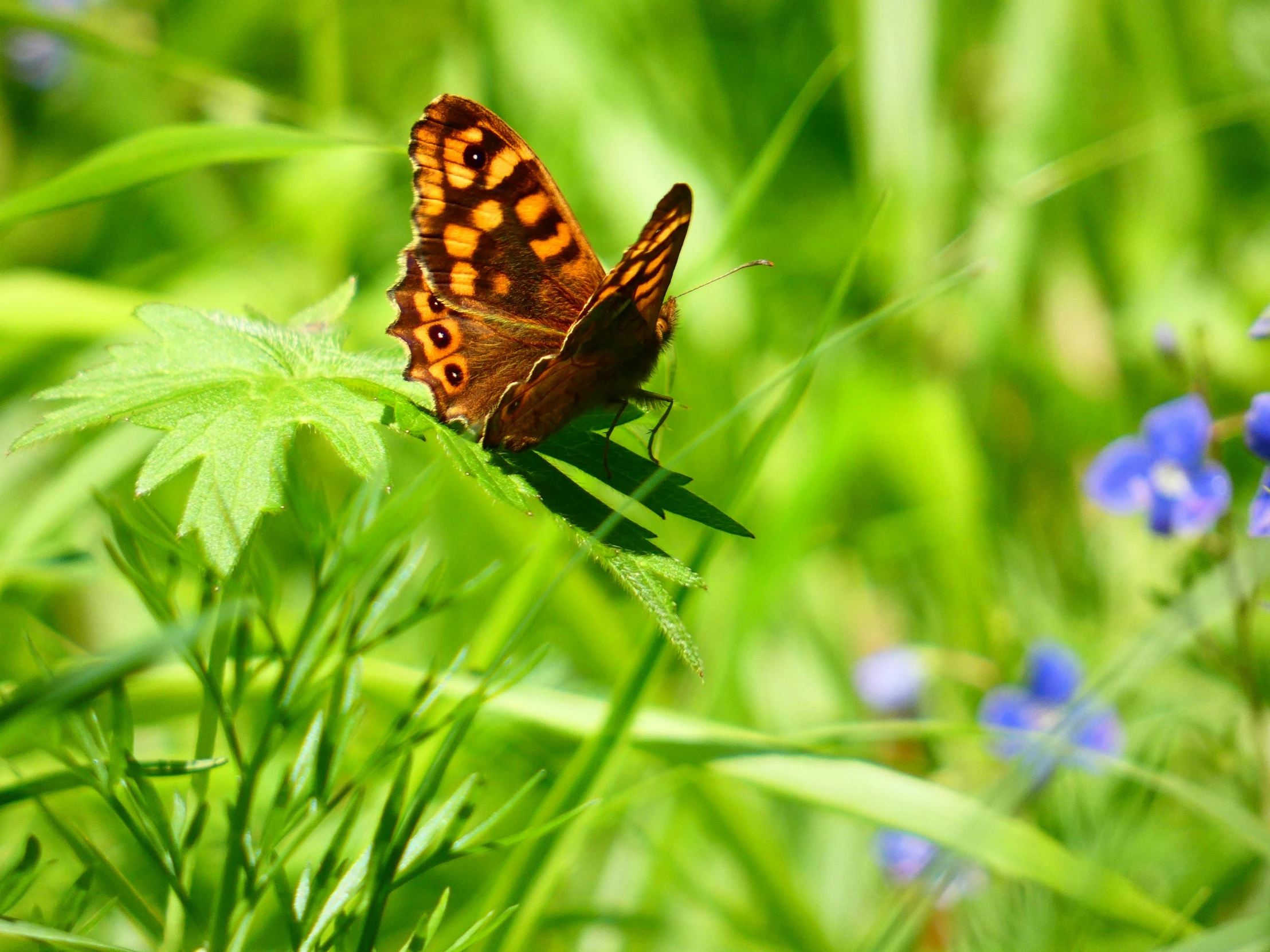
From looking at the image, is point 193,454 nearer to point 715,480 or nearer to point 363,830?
point 363,830

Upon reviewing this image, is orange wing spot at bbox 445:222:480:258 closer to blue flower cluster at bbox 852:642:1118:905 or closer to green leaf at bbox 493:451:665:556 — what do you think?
green leaf at bbox 493:451:665:556

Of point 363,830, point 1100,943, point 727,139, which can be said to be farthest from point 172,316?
point 727,139

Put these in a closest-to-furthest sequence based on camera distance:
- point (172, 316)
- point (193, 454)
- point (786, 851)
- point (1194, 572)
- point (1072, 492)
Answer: point (193, 454)
point (172, 316)
point (1194, 572)
point (786, 851)
point (1072, 492)

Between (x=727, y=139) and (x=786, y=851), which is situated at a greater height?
(x=727, y=139)

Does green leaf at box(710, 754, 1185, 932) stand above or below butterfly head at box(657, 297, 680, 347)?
below

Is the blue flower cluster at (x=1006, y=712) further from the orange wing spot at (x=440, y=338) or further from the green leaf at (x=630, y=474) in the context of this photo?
the orange wing spot at (x=440, y=338)

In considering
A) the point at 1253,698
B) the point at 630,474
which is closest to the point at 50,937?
the point at 630,474

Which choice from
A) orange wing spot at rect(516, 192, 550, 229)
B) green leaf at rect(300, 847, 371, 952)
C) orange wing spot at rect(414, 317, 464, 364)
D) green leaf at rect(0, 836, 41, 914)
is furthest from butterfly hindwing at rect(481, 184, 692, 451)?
green leaf at rect(0, 836, 41, 914)

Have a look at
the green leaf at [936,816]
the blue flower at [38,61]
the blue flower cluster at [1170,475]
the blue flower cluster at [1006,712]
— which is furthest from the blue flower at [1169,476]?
the blue flower at [38,61]
